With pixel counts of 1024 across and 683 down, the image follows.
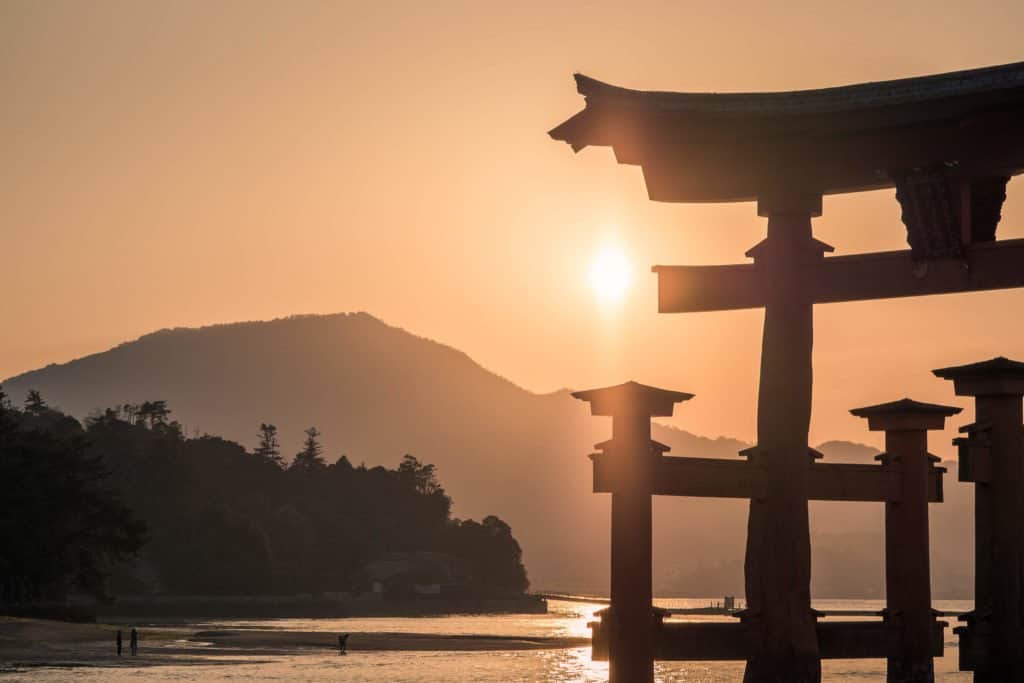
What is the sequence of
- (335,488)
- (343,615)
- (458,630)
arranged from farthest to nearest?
(335,488) → (343,615) → (458,630)

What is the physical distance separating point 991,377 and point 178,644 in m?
67.0

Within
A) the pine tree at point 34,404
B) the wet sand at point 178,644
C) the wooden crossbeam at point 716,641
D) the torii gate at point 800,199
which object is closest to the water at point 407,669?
the wet sand at point 178,644

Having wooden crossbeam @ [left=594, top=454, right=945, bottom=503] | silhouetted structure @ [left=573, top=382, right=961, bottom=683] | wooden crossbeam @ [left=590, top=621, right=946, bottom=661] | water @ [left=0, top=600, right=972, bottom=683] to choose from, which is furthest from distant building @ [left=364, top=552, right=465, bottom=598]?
wooden crossbeam @ [left=594, top=454, right=945, bottom=503]

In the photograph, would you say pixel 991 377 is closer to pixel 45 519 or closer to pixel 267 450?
pixel 45 519

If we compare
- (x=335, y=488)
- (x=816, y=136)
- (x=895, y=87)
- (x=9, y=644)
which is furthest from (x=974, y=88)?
(x=335, y=488)

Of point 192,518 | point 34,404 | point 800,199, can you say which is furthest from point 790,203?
point 34,404

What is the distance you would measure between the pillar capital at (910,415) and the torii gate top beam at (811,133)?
104 inches

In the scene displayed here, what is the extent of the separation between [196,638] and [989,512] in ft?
247

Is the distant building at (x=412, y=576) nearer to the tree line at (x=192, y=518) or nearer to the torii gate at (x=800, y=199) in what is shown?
the tree line at (x=192, y=518)

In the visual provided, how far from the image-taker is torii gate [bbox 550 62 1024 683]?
44.6 ft

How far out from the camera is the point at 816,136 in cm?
1395

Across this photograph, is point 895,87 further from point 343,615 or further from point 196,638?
point 343,615

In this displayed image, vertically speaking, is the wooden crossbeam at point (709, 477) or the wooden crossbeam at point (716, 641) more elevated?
the wooden crossbeam at point (709, 477)

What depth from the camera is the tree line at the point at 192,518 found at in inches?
3044
